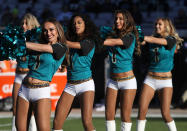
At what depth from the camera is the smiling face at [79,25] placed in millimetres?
6023

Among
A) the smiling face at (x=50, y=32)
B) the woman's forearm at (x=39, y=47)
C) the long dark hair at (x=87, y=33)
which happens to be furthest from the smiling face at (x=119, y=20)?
the woman's forearm at (x=39, y=47)

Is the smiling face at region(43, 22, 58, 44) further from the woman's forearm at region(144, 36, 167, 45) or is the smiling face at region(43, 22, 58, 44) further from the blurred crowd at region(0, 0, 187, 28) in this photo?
the blurred crowd at region(0, 0, 187, 28)

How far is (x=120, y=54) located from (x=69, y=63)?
0.91m

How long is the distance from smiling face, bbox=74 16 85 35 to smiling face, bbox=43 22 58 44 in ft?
2.77

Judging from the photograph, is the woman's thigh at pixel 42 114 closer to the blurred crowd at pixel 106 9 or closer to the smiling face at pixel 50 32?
the smiling face at pixel 50 32

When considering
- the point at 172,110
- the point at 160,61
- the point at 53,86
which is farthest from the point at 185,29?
the point at 160,61

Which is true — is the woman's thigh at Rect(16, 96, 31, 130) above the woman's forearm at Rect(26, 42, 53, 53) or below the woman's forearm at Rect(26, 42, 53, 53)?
below

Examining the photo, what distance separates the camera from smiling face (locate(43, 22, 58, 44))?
5172 millimetres

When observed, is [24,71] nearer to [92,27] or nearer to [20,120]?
[92,27]

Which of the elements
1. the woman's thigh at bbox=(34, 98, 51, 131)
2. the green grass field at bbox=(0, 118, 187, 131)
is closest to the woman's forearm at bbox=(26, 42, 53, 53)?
the woman's thigh at bbox=(34, 98, 51, 131)

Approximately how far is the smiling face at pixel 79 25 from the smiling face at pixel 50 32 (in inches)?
33.3

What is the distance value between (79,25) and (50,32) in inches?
36.0

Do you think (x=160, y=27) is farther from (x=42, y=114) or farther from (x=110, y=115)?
(x=42, y=114)

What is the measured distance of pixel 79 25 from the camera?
6031mm
